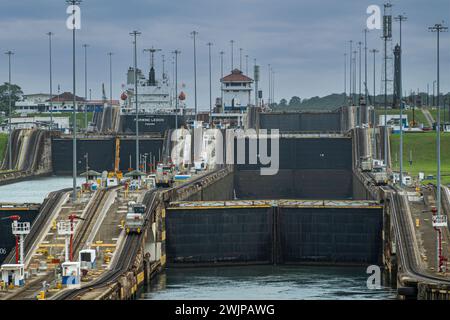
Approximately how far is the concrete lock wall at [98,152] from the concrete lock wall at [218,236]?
7215 cm

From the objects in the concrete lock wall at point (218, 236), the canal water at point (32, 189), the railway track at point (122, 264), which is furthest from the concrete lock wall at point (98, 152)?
the concrete lock wall at point (218, 236)

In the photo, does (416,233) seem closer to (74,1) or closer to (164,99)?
(74,1)

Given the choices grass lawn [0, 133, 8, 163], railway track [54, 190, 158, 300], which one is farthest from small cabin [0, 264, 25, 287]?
grass lawn [0, 133, 8, 163]

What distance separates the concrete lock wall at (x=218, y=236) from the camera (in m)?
75.3

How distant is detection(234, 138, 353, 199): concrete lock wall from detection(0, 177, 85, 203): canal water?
74.5ft

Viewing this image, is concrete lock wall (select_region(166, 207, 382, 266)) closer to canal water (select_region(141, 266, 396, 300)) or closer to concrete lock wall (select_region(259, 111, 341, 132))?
canal water (select_region(141, 266, 396, 300))

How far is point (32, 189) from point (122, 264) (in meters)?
69.7
